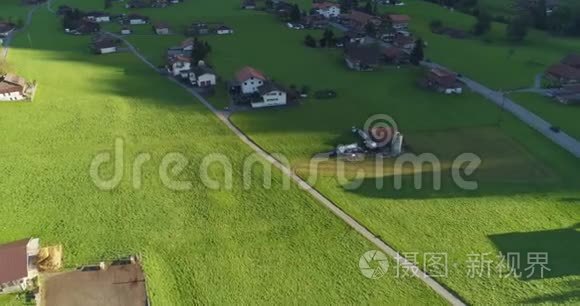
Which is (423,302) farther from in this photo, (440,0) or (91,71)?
(440,0)

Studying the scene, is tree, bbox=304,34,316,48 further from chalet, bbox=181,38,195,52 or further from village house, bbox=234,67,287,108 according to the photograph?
village house, bbox=234,67,287,108

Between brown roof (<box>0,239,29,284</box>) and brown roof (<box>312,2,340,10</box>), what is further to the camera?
brown roof (<box>312,2,340,10</box>)

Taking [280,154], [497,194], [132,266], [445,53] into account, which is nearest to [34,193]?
[132,266]

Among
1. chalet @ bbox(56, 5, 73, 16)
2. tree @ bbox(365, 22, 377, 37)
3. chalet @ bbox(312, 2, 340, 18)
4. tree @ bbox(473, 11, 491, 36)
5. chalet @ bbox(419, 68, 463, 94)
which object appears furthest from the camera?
chalet @ bbox(56, 5, 73, 16)

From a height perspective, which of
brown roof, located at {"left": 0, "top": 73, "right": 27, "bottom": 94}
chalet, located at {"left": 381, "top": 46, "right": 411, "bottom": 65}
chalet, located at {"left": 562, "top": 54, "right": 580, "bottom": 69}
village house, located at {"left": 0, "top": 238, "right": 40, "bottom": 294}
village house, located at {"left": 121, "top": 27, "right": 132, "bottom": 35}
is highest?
village house, located at {"left": 121, "top": 27, "right": 132, "bottom": 35}

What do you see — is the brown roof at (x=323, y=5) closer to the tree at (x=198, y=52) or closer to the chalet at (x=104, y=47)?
the tree at (x=198, y=52)

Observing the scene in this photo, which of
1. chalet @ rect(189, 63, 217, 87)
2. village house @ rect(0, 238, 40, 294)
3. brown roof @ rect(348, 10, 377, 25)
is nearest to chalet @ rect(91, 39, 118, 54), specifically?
chalet @ rect(189, 63, 217, 87)
